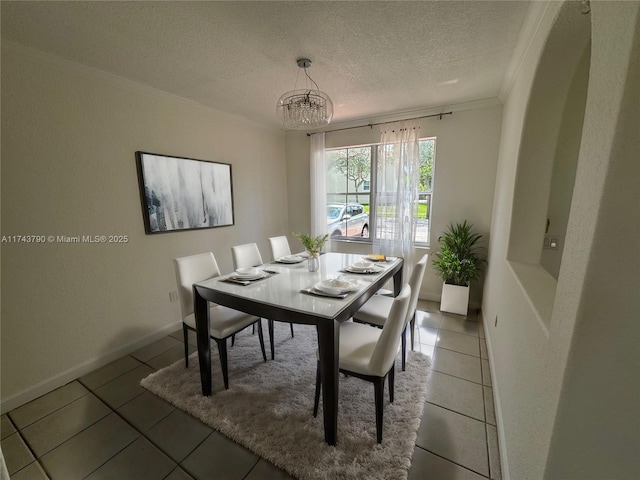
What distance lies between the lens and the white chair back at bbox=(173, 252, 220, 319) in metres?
2.08

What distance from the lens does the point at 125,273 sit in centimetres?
238

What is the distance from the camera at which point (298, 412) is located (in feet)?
5.52

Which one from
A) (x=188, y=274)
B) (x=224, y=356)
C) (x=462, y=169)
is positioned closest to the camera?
(x=224, y=356)

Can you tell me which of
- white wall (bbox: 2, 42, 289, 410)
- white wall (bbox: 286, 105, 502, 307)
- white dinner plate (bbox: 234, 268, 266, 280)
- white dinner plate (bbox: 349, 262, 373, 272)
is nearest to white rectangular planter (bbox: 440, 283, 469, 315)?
white wall (bbox: 286, 105, 502, 307)

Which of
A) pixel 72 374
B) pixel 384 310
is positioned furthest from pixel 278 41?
pixel 72 374

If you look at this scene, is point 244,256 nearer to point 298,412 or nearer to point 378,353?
point 298,412

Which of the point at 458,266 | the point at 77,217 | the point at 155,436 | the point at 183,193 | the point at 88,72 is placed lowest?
the point at 155,436

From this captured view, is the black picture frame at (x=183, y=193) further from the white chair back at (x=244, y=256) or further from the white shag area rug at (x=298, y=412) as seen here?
the white shag area rug at (x=298, y=412)

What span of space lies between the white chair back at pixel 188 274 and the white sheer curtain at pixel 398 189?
2355mm

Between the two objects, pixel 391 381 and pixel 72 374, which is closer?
pixel 391 381

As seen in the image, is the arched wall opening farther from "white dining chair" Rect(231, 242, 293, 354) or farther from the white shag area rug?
"white dining chair" Rect(231, 242, 293, 354)

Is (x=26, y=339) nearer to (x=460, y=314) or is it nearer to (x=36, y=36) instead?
(x=36, y=36)

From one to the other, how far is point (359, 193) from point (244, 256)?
2051 millimetres

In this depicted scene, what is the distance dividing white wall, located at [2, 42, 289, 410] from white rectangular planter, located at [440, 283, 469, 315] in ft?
10.1
